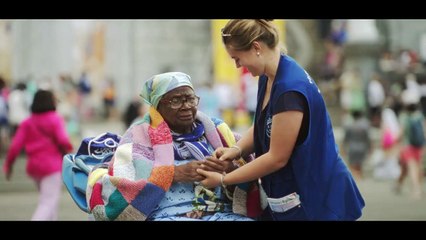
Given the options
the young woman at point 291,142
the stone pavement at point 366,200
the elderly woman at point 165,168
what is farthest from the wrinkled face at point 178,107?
the stone pavement at point 366,200

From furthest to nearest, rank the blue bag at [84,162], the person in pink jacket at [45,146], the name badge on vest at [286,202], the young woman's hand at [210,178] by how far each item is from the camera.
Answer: the person in pink jacket at [45,146] < the blue bag at [84,162] < the young woman's hand at [210,178] < the name badge on vest at [286,202]

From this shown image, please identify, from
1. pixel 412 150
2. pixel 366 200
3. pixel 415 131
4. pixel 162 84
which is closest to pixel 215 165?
pixel 162 84

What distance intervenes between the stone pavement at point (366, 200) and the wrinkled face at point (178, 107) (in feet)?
19.4

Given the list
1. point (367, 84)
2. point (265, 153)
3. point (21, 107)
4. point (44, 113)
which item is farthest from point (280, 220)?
point (367, 84)

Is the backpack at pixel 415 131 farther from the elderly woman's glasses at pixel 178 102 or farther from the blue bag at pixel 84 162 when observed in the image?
the elderly woman's glasses at pixel 178 102

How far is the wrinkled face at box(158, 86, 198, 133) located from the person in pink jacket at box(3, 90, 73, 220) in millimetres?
5776

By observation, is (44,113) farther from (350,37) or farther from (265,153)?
(350,37)

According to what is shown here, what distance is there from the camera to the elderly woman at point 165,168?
5449 mm

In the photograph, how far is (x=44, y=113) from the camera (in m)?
11.4

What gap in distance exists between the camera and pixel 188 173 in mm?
5508

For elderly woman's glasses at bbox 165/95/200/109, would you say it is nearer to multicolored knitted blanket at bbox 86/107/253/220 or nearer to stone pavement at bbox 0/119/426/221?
multicolored knitted blanket at bbox 86/107/253/220

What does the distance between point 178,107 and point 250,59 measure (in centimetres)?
53
